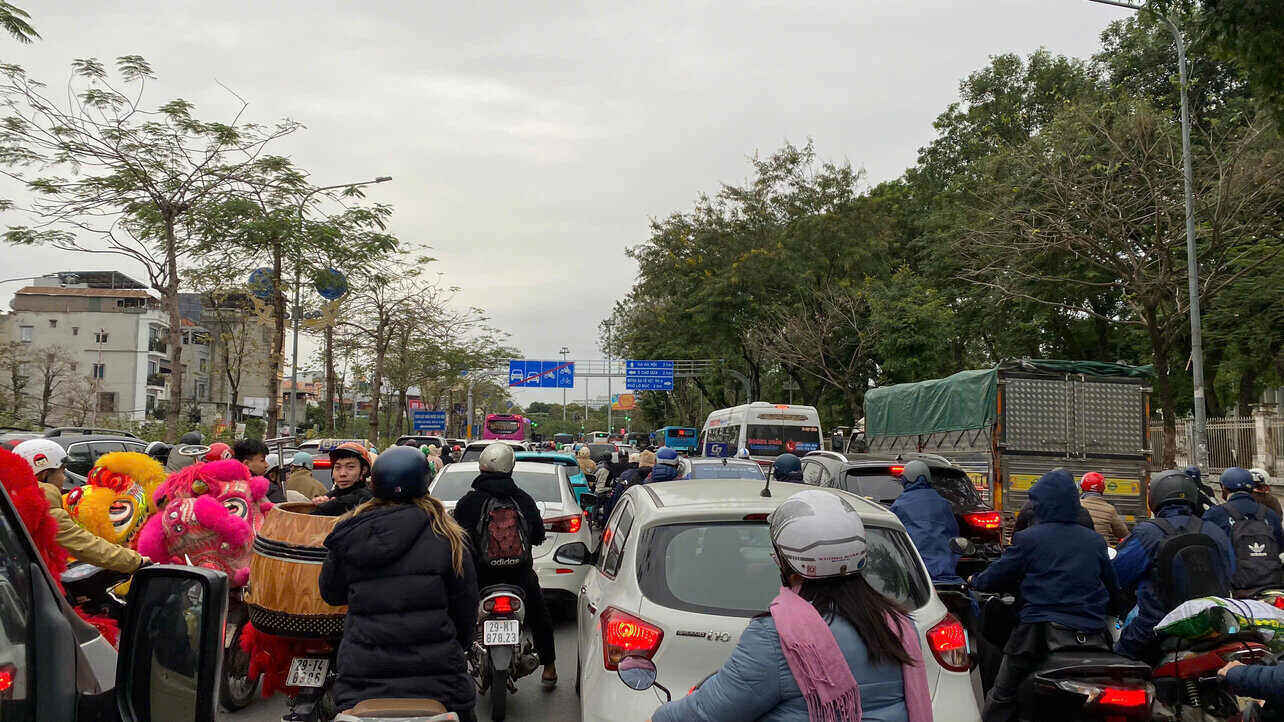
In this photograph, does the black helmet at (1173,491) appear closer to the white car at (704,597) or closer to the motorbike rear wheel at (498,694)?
the white car at (704,597)

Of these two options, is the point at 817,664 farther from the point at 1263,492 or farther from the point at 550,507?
the point at 550,507

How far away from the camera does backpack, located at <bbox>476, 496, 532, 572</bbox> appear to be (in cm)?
641

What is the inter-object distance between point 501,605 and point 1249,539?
180 inches

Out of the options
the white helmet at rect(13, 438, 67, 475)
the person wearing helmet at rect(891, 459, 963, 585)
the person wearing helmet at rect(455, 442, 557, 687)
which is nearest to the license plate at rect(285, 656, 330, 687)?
the person wearing helmet at rect(455, 442, 557, 687)

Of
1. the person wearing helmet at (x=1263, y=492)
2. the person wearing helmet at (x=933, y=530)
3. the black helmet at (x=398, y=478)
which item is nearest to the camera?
the black helmet at (x=398, y=478)

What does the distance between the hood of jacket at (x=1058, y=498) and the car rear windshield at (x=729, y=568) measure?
1081mm

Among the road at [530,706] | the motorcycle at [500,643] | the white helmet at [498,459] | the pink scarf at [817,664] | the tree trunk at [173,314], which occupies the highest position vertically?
the tree trunk at [173,314]

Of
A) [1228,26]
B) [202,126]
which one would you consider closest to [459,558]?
[1228,26]

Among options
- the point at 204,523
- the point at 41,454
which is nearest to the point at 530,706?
the point at 204,523

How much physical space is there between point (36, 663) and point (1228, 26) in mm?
12725

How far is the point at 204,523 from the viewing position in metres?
5.64

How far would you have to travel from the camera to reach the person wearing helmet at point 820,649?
2.35 metres

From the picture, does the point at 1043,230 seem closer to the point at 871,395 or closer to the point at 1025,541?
the point at 871,395

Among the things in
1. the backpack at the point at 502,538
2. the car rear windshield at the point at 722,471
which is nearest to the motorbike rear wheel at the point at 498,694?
the backpack at the point at 502,538
